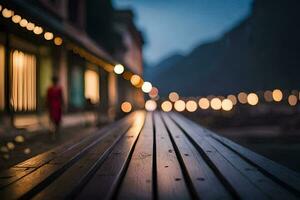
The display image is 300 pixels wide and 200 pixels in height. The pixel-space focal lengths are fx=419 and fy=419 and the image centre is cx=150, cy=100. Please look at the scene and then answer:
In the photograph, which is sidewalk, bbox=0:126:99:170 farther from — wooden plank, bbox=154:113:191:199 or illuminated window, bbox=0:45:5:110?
wooden plank, bbox=154:113:191:199

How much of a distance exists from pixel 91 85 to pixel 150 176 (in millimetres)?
19662

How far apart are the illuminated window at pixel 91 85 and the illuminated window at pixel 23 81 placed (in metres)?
7.21

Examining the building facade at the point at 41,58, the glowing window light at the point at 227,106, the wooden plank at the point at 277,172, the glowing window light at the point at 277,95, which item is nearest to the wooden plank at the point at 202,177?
the wooden plank at the point at 277,172

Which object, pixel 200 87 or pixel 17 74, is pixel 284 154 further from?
pixel 200 87

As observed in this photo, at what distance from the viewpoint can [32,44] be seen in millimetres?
13383

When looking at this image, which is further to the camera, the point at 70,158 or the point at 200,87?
the point at 200,87

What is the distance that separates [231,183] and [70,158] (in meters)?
2.13

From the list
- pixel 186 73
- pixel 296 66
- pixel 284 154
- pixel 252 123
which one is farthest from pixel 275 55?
pixel 186 73

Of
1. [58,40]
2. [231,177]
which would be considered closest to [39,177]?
[231,177]

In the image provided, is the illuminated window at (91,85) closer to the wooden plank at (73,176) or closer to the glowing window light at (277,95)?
the wooden plank at (73,176)

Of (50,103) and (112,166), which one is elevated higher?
(50,103)

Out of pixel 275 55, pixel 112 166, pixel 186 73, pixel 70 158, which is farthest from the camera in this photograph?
pixel 186 73

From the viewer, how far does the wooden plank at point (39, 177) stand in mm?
3312

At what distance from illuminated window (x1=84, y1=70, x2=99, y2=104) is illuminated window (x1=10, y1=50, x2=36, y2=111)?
7.21m
